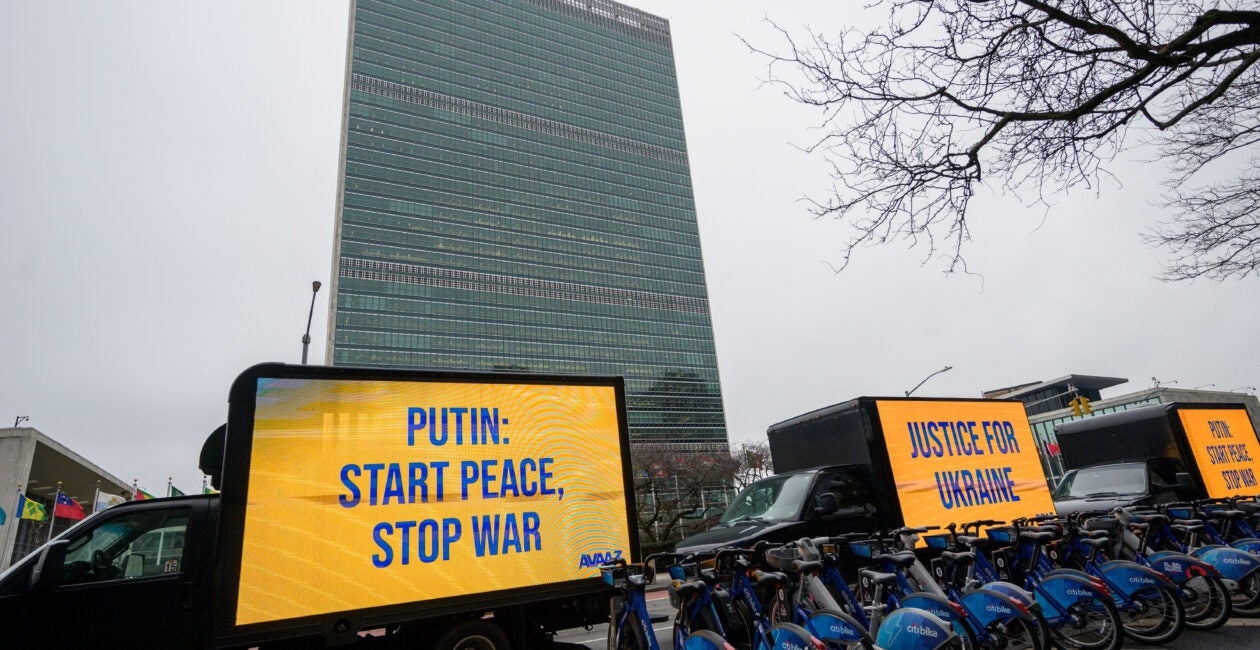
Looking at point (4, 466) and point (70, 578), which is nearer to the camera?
point (70, 578)

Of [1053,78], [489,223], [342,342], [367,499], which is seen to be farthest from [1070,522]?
[489,223]

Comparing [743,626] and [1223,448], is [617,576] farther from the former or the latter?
[1223,448]

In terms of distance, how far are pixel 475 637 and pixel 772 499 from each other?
14.0 feet

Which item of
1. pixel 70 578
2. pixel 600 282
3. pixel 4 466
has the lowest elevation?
pixel 70 578

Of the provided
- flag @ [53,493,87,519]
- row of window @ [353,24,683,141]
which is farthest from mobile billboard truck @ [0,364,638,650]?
row of window @ [353,24,683,141]

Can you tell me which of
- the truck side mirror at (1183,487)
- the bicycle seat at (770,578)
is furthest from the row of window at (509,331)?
the bicycle seat at (770,578)

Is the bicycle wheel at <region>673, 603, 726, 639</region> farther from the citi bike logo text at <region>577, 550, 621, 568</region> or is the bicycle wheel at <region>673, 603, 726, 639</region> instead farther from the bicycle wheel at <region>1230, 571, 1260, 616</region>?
the bicycle wheel at <region>1230, 571, 1260, 616</region>

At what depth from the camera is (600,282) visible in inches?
5305

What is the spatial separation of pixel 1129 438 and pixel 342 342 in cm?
11100

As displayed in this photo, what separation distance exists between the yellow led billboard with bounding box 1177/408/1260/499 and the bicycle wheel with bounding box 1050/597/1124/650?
942 centimetres

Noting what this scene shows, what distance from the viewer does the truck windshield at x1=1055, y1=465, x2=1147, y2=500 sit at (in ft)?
33.9

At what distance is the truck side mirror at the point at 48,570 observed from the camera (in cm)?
481

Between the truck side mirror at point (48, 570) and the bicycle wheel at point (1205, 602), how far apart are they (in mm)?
9742

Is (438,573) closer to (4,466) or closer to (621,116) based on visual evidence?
(4,466)
